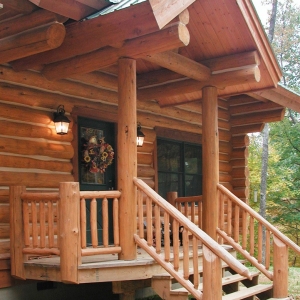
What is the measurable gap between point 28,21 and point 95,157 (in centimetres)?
291

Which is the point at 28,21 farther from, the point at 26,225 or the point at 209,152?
the point at 209,152

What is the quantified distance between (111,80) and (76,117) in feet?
3.53

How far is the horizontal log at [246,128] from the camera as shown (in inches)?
459

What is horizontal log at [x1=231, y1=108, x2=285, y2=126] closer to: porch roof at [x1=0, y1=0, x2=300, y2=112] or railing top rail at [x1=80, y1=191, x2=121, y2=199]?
porch roof at [x1=0, y1=0, x2=300, y2=112]

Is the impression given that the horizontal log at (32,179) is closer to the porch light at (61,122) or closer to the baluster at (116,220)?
the porch light at (61,122)

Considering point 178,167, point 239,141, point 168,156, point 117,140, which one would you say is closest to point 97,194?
point 117,140

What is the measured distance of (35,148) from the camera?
732cm

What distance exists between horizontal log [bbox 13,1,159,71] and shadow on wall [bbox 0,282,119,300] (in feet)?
10.5

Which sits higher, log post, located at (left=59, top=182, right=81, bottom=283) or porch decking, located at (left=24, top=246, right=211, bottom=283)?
log post, located at (left=59, top=182, right=81, bottom=283)

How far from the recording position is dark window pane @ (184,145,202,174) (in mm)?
10930

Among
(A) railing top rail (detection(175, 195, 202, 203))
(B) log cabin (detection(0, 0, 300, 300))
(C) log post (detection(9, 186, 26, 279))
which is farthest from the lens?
(A) railing top rail (detection(175, 195, 202, 203))

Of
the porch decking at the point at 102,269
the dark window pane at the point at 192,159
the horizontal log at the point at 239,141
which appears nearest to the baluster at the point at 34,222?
the porch decking at the point at 102,269

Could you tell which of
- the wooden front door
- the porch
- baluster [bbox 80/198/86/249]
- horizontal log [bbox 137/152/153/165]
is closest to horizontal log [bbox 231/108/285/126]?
horizontal log [bbox 137/152/153/165]

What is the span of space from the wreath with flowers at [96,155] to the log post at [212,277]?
10.4ft
